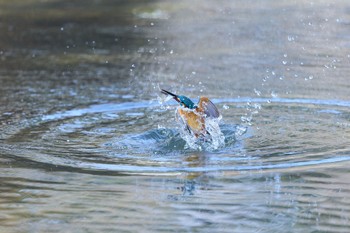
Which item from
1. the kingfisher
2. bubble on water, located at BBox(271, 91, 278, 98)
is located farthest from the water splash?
bubble on water, located at BBox(271, 91, 278, 98)

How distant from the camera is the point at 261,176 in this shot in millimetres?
5527

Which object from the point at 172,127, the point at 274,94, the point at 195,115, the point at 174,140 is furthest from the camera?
the point at 274,94

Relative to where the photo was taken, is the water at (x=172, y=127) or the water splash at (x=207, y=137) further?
the water splash at (x=207, y=137)

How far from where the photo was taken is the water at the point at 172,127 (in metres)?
4.93

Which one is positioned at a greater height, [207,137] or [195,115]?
[195,115]

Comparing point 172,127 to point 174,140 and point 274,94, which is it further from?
point 274,94

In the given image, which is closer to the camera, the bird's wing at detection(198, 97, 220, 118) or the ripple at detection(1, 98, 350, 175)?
the ripple at detection(1, 98, 350, 175)

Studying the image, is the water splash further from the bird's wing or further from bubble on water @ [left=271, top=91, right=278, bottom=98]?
bubble on water @ [left=271, top=91, right=278, bottom=98]

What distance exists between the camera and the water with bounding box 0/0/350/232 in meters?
4.93

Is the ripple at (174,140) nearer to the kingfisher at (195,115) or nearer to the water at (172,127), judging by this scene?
the water at (172,127)

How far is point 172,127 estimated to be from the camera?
700 centimetres

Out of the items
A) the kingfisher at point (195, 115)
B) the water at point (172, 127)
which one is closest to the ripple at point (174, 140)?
the water at point (172, 127)

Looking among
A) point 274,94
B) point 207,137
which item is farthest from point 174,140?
point 274,94

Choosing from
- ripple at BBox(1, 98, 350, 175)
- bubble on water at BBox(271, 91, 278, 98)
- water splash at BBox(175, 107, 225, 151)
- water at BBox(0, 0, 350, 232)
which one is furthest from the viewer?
bubble on water at BBox(271, 91, 278, 98)
